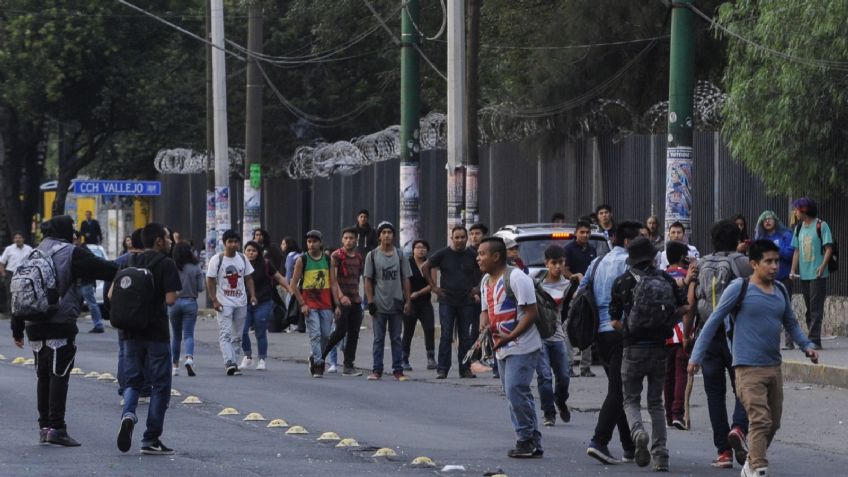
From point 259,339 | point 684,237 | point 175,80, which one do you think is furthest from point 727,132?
point 175,80

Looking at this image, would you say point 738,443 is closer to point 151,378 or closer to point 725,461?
point 725,461

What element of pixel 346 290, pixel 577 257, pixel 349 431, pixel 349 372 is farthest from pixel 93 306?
pixel 349 431

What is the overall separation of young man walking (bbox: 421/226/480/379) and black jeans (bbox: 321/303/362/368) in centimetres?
107

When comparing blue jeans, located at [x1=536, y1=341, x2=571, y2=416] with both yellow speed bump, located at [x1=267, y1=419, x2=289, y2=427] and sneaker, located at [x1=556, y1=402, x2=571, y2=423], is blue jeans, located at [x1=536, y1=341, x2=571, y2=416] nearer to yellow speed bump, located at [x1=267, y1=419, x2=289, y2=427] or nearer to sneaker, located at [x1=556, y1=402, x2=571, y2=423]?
sneaker, located at [x1=556, y1=402, x2=571, y2=423]

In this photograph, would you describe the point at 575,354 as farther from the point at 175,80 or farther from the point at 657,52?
the point at 175,80

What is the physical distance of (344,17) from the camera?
39375mm

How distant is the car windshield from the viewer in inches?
792

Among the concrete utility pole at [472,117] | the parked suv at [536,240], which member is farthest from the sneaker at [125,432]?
the concrete utility pole at [472,117]

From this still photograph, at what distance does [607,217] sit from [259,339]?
4407mm

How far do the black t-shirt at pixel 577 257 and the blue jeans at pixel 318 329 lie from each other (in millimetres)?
2793

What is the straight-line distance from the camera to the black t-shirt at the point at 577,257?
18234 mm

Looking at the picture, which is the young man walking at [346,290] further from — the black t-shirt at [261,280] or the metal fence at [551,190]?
the metal fence at [551,190]

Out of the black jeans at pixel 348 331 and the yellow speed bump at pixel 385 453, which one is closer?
the yellow speed bump at pixel 385 453

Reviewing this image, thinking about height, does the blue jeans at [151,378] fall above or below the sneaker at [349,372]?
above
